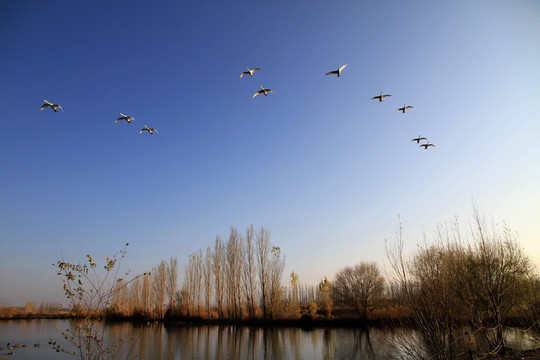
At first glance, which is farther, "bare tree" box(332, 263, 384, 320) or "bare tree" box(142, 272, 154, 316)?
"bare tree" box(142, 272, 154, 316)

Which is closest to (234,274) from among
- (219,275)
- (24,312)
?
(219,275)

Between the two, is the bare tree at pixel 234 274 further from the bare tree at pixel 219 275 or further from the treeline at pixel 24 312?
the treeline at pixel 24 312

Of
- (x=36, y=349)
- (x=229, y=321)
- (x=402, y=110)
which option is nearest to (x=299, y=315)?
(x=229, y=321)

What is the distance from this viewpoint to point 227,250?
129 ft

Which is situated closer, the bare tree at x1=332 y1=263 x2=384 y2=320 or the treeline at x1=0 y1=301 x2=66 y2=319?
the bare tree at x1=332 y1=263 x2=384 y2=320

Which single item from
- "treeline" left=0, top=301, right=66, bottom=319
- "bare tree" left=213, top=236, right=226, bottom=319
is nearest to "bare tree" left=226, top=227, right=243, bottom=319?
"bare tree" left=213, top=236, right=226, bottom=319

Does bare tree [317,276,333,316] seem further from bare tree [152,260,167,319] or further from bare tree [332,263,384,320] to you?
bare tree [152,260,167,319]

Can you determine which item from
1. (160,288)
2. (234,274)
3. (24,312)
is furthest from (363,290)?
(24,312)

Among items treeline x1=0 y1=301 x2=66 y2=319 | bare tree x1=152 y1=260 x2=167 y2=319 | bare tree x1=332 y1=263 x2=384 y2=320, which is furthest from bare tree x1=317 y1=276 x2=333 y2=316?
treeline x1=0 y1=301 x2=66 y2=319

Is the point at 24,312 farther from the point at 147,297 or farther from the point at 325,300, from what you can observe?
the point at 325,300

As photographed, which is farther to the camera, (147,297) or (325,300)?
(147,297)

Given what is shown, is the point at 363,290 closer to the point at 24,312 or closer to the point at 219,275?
the point at 219,275

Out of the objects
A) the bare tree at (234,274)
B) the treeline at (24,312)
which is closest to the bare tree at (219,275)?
the bare tree at (234,274)

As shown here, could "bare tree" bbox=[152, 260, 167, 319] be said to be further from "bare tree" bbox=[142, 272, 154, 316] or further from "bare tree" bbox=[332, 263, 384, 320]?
"bare tree" bbox=[332, 263, 384, 320]
